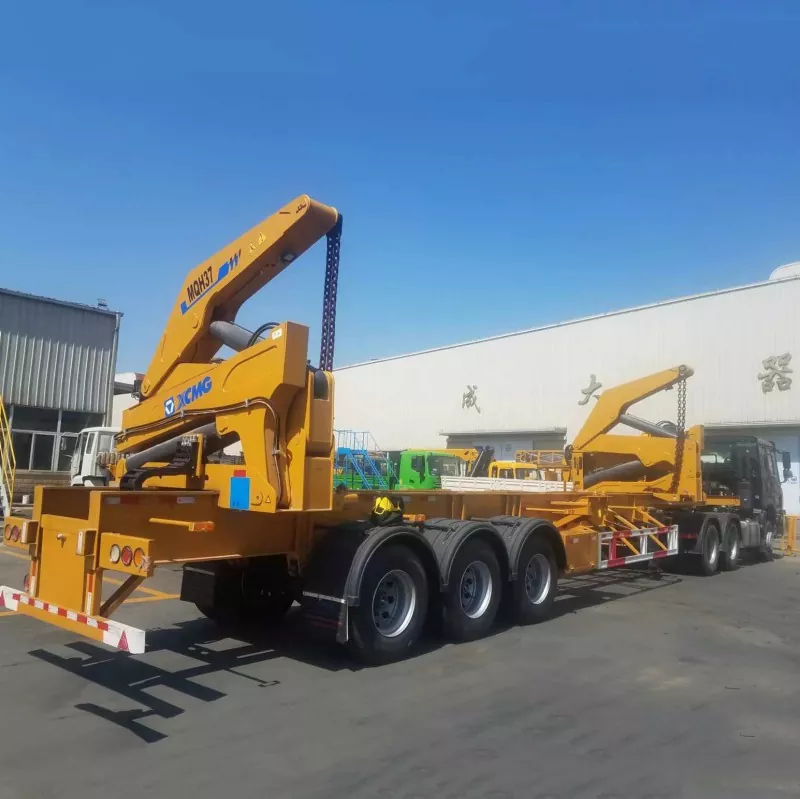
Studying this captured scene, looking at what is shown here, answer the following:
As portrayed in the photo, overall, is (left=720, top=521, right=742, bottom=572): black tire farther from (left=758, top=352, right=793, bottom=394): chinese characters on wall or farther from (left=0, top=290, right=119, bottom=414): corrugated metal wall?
(left=0, top=290, right=119, bottom=414): corrugated metal wall

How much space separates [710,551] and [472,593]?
8200 mm

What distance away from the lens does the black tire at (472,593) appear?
25.6ft

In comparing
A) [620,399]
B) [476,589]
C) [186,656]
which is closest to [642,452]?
[620,399]

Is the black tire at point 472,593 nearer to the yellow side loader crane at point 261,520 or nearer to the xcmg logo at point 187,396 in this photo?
the yellow side loader crane at point 261,520

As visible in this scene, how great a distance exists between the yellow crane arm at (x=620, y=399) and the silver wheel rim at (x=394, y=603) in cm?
810

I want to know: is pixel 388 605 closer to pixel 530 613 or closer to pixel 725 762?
pixel 530 613

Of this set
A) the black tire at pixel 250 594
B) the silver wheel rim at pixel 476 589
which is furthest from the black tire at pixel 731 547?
the black tire at pixel 250 594

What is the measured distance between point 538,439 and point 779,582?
21.3 m

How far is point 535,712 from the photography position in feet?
18.8

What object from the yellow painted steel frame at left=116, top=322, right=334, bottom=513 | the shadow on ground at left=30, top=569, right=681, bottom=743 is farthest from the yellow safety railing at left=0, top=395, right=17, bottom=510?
the yellow painted steel frame at left=116, top=322, right=334, bottom=513

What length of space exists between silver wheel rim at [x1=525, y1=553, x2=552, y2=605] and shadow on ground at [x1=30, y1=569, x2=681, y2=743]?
67 centimetres

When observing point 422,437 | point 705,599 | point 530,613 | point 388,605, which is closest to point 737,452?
point 705,599

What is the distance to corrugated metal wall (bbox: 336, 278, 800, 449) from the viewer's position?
2667 centimetres

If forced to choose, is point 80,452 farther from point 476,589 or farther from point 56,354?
point 476,589
